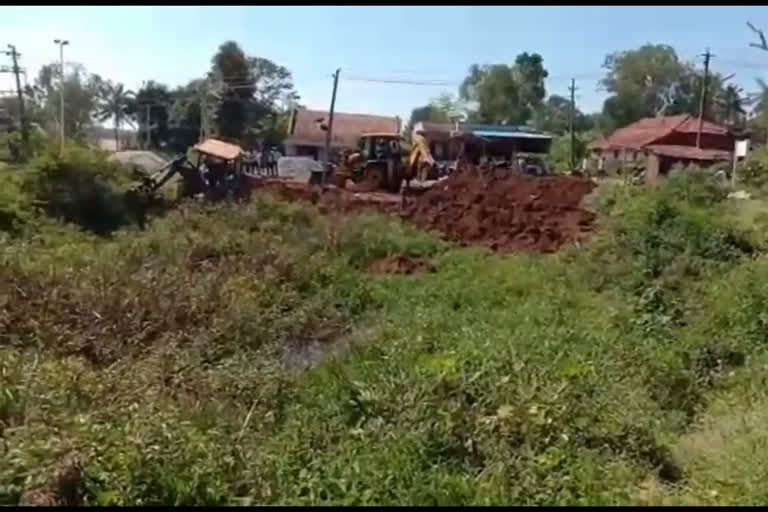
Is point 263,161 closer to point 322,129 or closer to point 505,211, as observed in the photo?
point 322,129

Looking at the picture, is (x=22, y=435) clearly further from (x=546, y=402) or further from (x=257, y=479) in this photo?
(x=546, y=402)

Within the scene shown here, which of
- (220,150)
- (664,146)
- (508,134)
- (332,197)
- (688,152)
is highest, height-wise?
(508,134)

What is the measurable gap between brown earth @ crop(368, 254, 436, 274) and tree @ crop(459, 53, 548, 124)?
38.8 metres

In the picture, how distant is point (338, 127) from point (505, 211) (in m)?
25.9

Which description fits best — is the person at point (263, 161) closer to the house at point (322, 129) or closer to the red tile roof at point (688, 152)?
the house at point (322, 129)

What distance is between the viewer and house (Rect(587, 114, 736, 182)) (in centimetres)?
3055

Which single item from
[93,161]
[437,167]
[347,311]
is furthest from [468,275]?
[437,167]

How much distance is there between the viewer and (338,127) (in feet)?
137

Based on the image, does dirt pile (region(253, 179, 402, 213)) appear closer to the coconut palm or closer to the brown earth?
the brown earth

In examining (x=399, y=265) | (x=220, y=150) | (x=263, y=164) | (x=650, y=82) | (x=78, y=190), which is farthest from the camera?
(x=650, y=82)

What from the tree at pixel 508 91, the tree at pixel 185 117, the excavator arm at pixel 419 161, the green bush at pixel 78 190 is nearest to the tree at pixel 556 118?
the tree at pixel 508 91

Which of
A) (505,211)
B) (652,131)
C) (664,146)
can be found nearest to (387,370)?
(505,211)

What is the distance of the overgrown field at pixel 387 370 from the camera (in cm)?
438

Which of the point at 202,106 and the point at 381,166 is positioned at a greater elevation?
the point at 202,106
